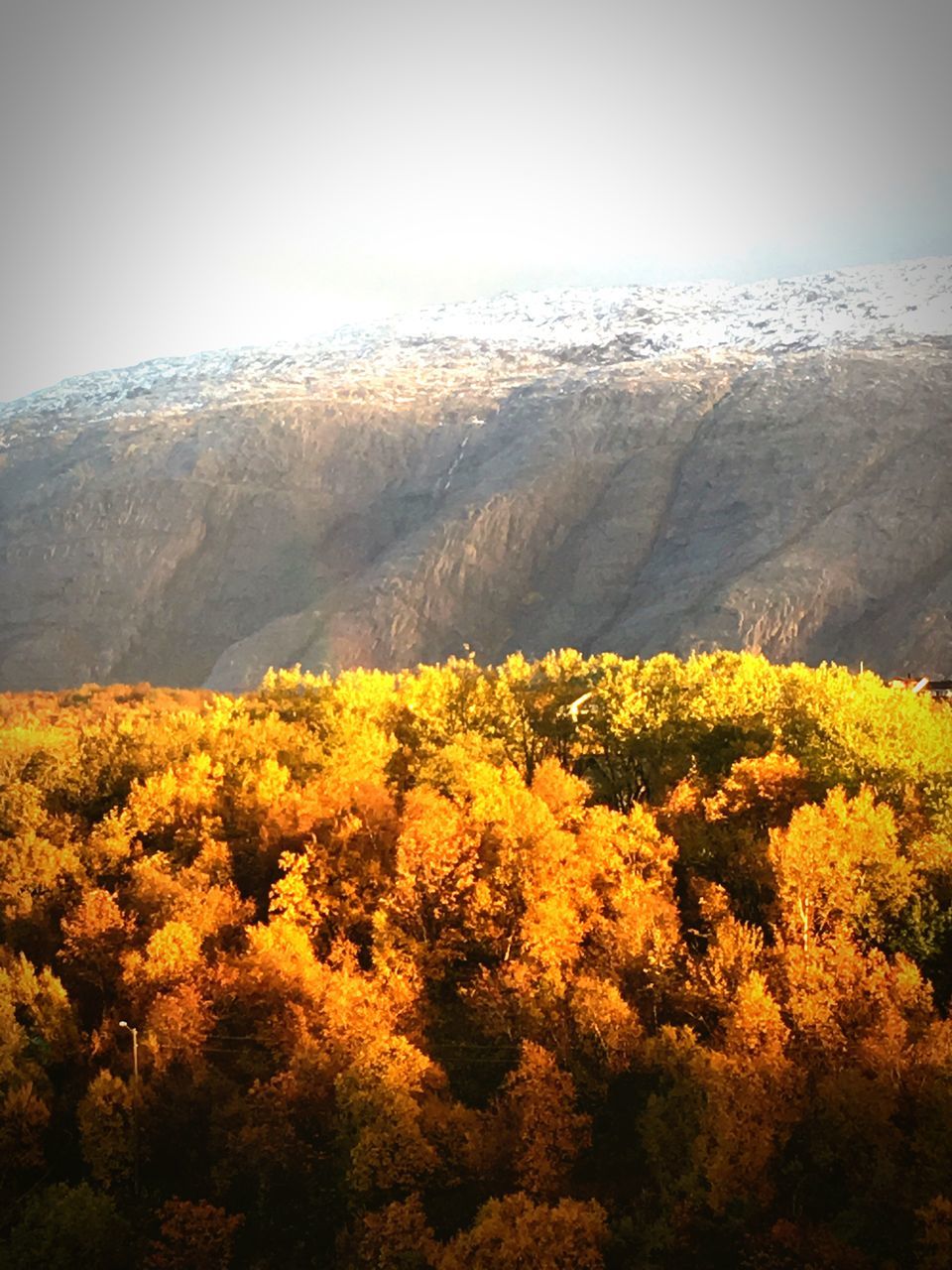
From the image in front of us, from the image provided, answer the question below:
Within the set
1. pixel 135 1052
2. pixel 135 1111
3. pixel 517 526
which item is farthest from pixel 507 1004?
pixel 517 526

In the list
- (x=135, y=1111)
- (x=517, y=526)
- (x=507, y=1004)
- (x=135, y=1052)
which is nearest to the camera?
(x=135, y=1111)

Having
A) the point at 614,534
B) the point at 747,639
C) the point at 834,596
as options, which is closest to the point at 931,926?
the point at 747,639

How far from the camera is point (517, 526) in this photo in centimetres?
15725

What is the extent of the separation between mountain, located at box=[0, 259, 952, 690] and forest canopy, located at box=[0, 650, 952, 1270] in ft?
244

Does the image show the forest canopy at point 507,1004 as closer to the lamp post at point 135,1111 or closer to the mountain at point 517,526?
the lamp post at point 135,1111

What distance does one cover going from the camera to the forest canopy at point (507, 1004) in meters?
29.4

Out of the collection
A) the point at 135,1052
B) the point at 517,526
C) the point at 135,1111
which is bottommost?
the point at 517,526

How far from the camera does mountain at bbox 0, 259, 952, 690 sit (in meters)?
127

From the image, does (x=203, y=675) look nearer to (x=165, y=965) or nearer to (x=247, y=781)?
(x=247, y=781)

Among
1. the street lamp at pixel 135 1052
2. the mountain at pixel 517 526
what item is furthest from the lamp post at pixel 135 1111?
the mountain at pixel 517 526

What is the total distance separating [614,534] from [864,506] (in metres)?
33.8

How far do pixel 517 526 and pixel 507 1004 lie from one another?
125m

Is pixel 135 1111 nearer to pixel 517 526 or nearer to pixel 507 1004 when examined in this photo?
pixel 507 1004

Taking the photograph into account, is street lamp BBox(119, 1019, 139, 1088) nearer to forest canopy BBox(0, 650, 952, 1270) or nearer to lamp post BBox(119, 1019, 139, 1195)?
lamp post BBox(119, 1019, 139, 1195)
